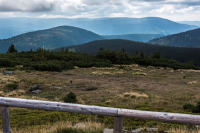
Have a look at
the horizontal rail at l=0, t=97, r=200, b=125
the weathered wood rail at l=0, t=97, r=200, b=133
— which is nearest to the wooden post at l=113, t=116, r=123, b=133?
the weathered wood rail at l=0, t=97, r=200, b=133

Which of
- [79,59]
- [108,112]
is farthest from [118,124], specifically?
[79,59]

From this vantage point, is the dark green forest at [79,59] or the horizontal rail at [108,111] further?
the dark green forest at [79,59]

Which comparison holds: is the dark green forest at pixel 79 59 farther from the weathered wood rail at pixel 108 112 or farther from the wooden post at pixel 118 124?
the wooden post at pixel 118 124

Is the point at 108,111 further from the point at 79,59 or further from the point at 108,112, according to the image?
the point at 79,59

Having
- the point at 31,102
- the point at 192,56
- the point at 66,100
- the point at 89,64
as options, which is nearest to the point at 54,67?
the point at 89,64

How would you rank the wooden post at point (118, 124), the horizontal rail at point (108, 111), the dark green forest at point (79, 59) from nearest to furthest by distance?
the horizontal rail at point (108, 111) < the wooden post at point (118, 124) < the dark green forest at point (79, 59)

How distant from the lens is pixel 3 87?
1684 centimetres

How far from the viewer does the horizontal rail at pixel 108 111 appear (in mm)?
3467

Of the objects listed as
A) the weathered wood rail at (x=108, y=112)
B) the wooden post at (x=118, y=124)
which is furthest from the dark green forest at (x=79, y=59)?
the wooden post at (x=118, y=124)

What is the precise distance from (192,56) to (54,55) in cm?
14281

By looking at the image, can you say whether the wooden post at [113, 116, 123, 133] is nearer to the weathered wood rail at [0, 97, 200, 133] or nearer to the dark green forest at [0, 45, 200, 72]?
the weathered wood rail at [0, 97, 200, 133]

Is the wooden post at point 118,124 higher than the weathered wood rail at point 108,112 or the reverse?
the reverse

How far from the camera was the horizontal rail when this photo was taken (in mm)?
3467

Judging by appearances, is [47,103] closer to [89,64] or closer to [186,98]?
[186,98]
